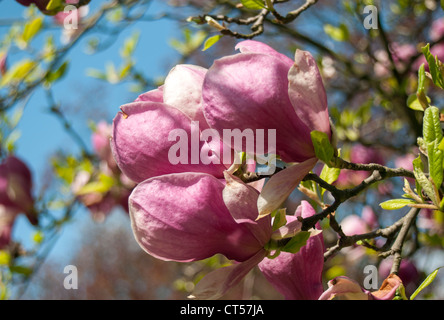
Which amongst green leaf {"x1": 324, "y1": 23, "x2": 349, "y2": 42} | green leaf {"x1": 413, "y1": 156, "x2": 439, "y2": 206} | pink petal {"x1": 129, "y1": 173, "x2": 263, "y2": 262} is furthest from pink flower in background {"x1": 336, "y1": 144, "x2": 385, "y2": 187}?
pink petal {"x1": 129, "y1": 173, "x2": 263, "y2": 262}

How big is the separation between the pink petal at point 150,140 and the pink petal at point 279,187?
59 millimetres

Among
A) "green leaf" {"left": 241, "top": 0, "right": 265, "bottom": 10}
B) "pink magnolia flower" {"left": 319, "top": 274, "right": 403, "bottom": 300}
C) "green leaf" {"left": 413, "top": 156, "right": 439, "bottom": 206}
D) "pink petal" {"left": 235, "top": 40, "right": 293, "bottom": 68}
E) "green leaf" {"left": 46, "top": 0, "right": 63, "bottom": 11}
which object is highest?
"pink petal" {"left": 235, "top": 40, "right": 293, "bottom": 68}

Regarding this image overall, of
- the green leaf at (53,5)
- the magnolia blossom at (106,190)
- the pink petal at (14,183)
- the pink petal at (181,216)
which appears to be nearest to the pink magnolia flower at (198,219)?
the pink petal at (181,216)

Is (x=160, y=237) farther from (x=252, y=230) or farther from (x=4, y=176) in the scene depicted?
(x=4, y=176)

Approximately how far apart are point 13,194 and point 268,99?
0.97 m

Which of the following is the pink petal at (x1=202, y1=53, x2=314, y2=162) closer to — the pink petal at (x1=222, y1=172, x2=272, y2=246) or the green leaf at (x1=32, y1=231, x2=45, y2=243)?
the pink petal at (x1=222, y1=172, x2=272, y2=246)

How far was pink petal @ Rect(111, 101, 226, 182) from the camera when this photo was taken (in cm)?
46

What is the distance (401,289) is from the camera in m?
0.48

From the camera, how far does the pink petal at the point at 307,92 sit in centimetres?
43

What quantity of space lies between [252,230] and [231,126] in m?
0.10

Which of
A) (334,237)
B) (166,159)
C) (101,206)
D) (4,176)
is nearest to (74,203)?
(101,206)

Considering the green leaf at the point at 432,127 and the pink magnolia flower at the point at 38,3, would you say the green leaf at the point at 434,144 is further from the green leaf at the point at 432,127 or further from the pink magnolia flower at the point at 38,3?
the pink magnolia flower at the point at 38,3

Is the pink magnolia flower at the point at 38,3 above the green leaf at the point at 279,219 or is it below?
above

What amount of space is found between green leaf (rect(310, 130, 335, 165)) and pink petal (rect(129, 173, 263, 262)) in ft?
0.31
